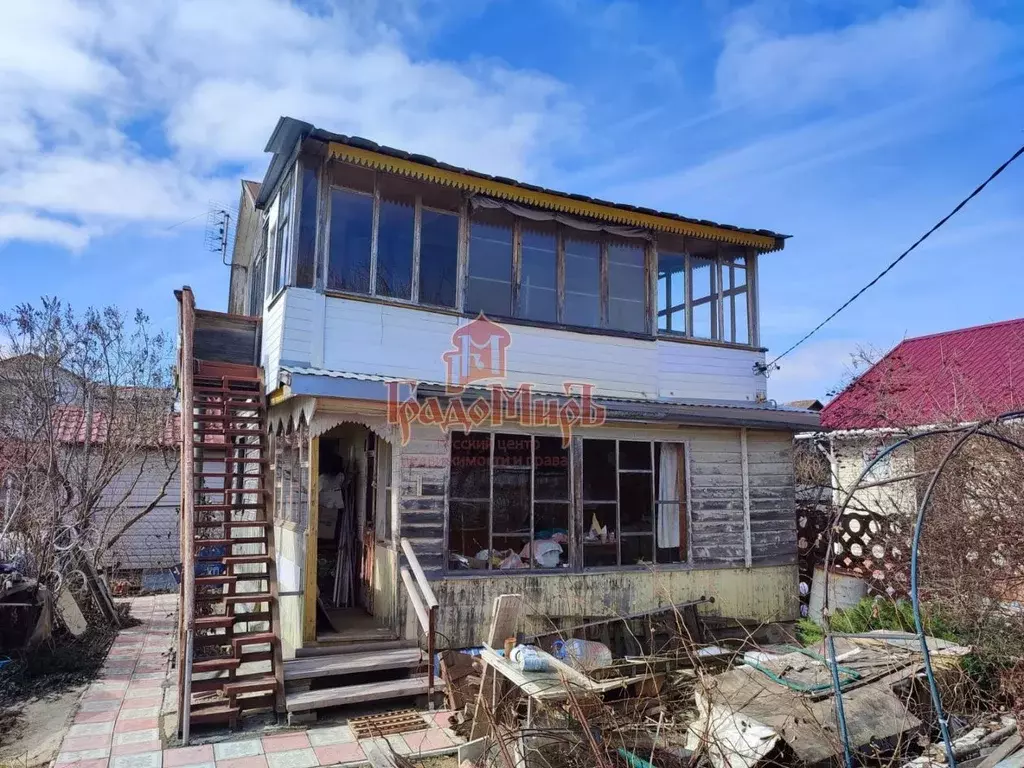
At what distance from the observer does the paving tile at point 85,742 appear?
565cm

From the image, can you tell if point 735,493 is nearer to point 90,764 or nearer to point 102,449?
point 90,764

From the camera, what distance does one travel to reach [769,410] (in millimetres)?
9891

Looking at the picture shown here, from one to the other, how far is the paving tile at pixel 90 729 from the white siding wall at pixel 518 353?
3935 millimetres

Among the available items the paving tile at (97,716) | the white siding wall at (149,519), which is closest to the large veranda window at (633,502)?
the paving tile at (97,716)

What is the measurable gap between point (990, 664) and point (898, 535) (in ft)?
7.93

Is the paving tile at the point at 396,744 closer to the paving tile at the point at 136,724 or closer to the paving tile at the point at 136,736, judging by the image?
the paving tile at the point at 136,736

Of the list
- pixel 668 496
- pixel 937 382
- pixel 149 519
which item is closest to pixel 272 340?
pixel 668 496

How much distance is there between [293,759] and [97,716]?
7.52 ft

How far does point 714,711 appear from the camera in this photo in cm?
530

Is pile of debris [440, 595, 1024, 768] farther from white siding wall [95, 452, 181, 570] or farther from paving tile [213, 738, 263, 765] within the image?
white siding wall [95, 452, 181, 570]

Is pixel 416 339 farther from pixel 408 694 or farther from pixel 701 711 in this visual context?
pixel 701 711

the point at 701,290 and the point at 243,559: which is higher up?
the point at 701,290

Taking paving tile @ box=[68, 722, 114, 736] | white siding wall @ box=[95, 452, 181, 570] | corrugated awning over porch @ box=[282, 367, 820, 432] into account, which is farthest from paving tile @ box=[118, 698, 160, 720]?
white siding wall @ box=[95, 452, 181, 570]

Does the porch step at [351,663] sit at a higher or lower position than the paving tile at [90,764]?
higher
